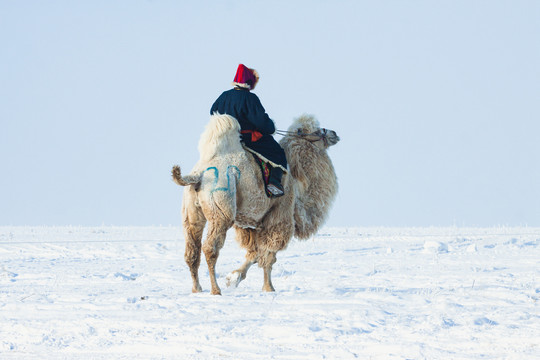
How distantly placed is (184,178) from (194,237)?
926 millimetres

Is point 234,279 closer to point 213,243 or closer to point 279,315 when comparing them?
point 213,243

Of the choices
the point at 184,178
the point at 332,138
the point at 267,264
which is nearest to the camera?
the point at 184,178

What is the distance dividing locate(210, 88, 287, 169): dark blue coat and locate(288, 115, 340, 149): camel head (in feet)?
3.26

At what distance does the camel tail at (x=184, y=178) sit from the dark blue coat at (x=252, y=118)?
0.93 metres

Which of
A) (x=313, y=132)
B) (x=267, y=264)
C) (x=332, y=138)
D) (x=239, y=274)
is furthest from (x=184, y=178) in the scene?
(x=332, y=138)

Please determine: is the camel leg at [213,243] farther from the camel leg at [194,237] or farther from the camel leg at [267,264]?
the camel leg at [267,264]

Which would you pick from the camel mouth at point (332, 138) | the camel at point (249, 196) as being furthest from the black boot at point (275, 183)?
the camel mouth at point (332, 138)

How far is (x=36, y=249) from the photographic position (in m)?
15.1

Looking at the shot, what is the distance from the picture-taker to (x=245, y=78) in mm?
8438

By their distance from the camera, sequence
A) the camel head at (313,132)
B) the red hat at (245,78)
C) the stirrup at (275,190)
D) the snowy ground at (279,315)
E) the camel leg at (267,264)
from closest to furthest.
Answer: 1. the snowy ground at (279,315)
2. the stirrup at (275,190)
3. the camel leg at (267,264)
4. the red hat at (245,78)
5. the camel head at (313,132)

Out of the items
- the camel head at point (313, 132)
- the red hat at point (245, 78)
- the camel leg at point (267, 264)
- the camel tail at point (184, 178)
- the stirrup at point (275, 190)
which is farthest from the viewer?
the camel head at point (313, 132)

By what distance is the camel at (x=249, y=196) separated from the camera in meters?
7.51

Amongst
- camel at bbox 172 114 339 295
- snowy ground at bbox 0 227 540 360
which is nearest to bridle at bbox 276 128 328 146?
camel at bbox 172 114 339 295

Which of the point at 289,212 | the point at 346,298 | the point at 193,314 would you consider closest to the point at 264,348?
the point at 193,314
